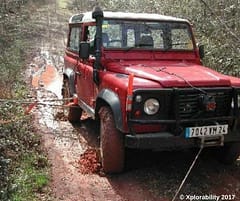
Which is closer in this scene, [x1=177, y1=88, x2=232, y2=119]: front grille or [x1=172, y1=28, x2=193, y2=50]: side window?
[x1=177, y1=88, x2=232, y2=119]: front grille

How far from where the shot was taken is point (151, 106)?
4.64 meters

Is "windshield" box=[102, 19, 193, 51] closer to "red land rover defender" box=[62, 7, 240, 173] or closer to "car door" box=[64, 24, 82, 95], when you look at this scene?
"red land rover defender" box=[62, 7, 240, 173]

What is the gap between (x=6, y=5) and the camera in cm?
1244

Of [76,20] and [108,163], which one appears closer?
[108,163]

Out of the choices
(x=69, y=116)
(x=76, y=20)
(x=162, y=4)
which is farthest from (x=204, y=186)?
(x=162, y=4)

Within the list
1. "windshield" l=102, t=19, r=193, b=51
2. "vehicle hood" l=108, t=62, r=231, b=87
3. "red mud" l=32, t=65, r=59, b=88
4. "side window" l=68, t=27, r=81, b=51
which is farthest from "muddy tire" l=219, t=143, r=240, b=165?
"red mud" l=32, t=65, r=59, b=88

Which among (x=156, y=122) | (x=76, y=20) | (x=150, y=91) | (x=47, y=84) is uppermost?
(x=76, y=20)

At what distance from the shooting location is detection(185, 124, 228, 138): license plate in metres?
4.63

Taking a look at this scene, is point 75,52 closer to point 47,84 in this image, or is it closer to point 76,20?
point 76,20

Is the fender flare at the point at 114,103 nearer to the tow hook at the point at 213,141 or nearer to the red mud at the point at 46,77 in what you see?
the tow hook at the point at 213,141

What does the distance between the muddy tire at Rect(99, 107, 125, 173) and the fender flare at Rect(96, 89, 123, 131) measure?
0.55 ft

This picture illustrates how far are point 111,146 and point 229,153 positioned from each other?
169 centimetres

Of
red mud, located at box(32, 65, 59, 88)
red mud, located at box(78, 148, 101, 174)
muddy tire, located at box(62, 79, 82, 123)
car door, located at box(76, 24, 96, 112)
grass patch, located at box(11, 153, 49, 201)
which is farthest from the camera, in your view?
red mud, located at box(32, 65, 59, 88)

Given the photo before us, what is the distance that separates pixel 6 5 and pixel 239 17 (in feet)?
22.9
